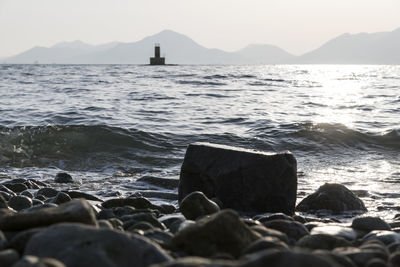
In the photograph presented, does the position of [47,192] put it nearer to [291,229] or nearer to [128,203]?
[128,203]

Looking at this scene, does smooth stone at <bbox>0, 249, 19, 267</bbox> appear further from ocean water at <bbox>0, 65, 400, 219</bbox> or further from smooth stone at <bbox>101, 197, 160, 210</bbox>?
ocean water at <bbox>0, 65, 400, 219</bbox>

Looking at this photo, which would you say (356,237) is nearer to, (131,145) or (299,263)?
(299,263)

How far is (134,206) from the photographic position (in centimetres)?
518

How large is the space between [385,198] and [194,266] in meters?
4.97

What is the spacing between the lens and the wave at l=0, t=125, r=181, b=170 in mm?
9250

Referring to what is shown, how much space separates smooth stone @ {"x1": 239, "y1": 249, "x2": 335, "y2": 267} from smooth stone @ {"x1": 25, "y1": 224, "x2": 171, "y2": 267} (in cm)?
61

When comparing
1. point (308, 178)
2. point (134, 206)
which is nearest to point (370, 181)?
point (308, 178)

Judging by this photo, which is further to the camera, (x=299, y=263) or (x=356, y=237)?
(x=356, y=237)

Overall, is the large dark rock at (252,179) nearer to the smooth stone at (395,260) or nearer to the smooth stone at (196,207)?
the smooth stone at (196,207)

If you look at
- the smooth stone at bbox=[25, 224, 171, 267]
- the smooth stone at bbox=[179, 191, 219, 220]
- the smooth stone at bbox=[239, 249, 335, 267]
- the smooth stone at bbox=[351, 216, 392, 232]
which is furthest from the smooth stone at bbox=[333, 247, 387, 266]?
the smooth stone at bbox=[179, 191, 219, 220]

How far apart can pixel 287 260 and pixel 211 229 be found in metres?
1.06

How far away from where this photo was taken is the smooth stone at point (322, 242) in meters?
3.27

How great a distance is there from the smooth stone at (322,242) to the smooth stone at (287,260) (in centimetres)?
134

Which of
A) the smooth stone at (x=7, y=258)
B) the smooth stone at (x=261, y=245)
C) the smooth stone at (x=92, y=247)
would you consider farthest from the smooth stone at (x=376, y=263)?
the smooth stone at (x=7, y=258)
